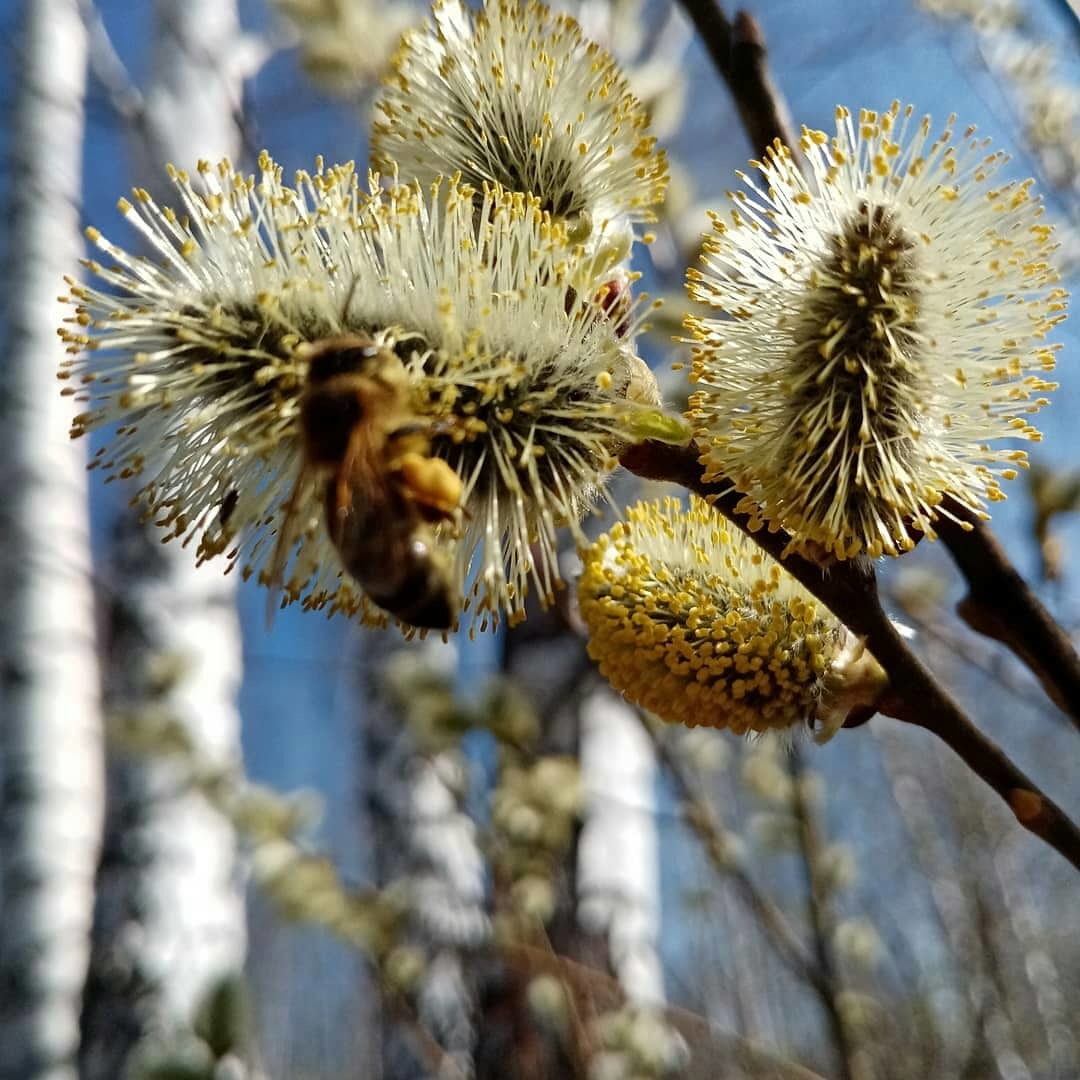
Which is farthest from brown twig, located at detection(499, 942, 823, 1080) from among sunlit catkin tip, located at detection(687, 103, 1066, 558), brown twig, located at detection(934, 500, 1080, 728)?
sunlit catkin tip, located at detection(687, 103, 1066, 558)

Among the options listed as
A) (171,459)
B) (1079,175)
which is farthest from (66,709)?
(1079,175)

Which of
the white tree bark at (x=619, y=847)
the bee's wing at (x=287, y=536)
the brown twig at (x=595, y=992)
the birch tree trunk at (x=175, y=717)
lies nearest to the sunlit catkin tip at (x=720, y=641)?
the bee's wing at (x=287, y=536)

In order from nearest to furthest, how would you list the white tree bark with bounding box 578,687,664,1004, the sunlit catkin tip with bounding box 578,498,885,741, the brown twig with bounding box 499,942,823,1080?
the sunlit catkin tip with bounding box 578,498,885,741 → the brown twig with bounding box 499,942,823,1080 → the white tree bark with bounding box 578,687,664,1004

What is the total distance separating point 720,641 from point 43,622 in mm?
1964

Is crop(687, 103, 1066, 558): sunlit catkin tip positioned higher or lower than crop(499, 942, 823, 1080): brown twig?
higher

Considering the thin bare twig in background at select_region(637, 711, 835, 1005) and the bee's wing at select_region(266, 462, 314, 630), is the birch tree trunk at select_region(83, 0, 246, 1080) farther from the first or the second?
the bee's wing at select_region(266, 462, 314, 630)

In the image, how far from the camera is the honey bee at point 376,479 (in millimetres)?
567

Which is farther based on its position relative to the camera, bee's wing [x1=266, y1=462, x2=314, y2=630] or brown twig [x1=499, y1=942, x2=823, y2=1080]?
brown twig [x1=499, y1=942, x2=823, y2=1080]

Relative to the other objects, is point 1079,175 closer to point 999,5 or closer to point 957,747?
point 999,5

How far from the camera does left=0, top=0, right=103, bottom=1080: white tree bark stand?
6.88 feet

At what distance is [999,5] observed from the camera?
6.32 ft

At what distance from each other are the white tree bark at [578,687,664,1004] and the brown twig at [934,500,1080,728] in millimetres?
1284

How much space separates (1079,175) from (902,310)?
1618 millimetres

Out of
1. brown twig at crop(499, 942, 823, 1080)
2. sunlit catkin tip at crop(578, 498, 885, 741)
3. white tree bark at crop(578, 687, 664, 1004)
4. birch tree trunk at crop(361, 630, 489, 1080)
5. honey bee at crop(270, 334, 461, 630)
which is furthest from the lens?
birch tree trunk at crop(361, 630, 489, 1080)
